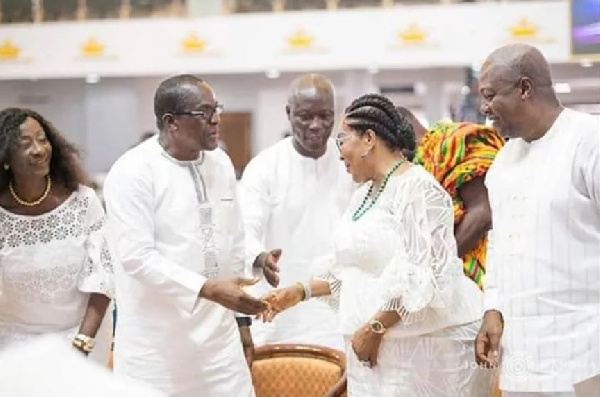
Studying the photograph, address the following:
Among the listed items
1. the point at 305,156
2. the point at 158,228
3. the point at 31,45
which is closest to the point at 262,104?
the point at 31,45

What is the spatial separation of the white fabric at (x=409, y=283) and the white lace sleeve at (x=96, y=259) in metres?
0.97

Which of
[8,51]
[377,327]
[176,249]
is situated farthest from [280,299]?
[8,51]

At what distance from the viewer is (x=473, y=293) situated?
10.7ft

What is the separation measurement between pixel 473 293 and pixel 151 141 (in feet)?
4.20

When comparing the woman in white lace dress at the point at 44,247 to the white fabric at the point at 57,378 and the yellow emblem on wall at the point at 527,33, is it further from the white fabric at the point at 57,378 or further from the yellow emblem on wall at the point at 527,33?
the yellow emblem on wall at the point at 527,33

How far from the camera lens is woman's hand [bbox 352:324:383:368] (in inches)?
122

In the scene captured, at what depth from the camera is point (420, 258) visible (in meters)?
3.03

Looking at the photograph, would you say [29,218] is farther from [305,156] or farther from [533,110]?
[533,110]

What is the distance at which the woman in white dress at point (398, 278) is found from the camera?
9.98 feet

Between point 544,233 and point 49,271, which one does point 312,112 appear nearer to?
point 49,271

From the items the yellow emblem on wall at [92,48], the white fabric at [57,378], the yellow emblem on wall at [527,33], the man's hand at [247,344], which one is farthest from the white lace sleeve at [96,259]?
the yellow emblem on wall at [92,48]

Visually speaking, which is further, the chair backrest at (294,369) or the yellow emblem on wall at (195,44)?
the yellow emblem on wall at (195,44)

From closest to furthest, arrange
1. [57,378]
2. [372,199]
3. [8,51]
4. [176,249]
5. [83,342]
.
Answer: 1. [57,378]
2. [372,199]
3. [176,249]
4. [83,342]
5. [8,51]

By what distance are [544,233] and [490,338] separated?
409 mm
